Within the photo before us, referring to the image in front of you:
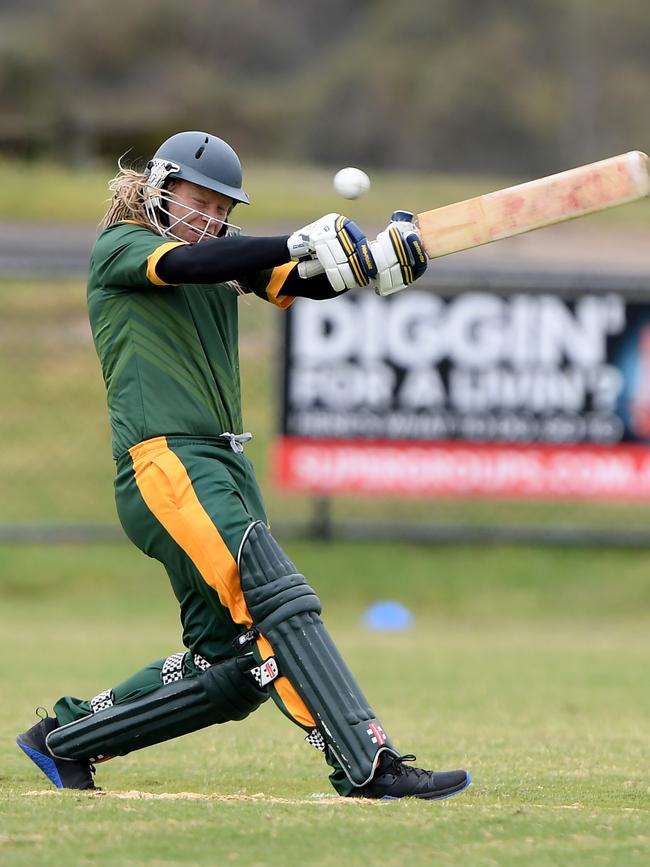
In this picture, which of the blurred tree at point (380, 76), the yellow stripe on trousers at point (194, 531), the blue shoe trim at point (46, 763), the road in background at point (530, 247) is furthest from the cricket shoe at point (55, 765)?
the blurred tree at point (380, 76)

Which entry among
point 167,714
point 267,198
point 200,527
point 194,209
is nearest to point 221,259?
point 194,209

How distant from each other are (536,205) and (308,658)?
169 cm

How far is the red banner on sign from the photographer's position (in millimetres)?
12609

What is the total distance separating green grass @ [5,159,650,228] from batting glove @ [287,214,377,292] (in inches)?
806

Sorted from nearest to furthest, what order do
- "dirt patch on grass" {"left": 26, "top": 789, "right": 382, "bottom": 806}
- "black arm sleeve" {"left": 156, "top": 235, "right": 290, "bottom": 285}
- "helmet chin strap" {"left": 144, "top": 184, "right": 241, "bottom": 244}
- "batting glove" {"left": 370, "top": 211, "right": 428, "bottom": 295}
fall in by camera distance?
"dirt patch on grass" {"left": 26, "top": 789, "right": 382, "bottom": 806} < "black arm sleeve" {"left": 156, "top": 235, "right": 290, "bottom": 285} < "batting glove" {"left": 370, "top": 211, "right": 428, "bottom": 295} < "helmet chin strap" {"left": 144, "top": 184, "right": 241, "bottom": 244}

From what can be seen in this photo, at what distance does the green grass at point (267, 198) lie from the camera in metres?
27.1

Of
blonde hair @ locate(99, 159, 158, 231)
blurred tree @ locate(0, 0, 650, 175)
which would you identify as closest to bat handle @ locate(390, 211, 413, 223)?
blonde hair @ locate(99, 159, 158, 231)

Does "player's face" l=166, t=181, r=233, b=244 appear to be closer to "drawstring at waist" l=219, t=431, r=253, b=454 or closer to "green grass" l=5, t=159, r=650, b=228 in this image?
"drawstring at waist" l=219, t=431, r=253, b=454

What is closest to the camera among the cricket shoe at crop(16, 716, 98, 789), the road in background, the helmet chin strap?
the helmet chin strap

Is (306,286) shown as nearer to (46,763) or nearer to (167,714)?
(167,714)

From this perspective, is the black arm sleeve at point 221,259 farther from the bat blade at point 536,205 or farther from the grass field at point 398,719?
the grass field at point 398,719

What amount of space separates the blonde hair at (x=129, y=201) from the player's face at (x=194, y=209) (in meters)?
0.10

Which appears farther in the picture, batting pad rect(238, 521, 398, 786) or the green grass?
the green grass

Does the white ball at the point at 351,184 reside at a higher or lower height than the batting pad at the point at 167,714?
higher
